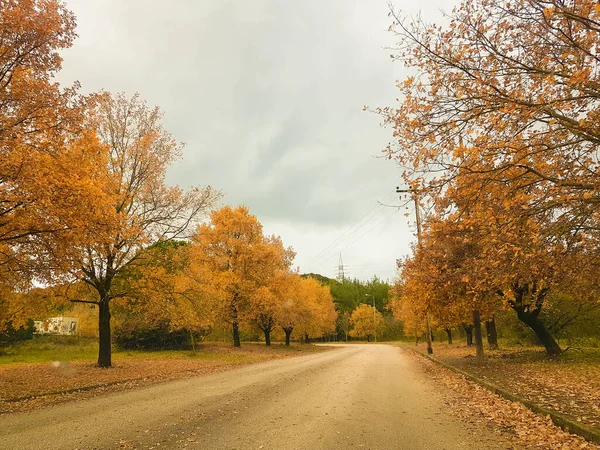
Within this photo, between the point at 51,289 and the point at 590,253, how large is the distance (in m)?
16.8

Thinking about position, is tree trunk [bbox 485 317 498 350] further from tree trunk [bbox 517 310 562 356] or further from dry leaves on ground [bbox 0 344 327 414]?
dry leaves on ground [bbox 0 344 327 414]

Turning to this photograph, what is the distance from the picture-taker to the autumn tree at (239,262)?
33.7 m

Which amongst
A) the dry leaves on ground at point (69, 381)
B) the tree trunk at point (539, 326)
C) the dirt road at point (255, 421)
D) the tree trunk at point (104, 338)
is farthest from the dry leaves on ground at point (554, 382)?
the tree trunk at point (104, 338)

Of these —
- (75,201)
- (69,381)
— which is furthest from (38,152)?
(69,381)

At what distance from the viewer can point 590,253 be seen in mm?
8602

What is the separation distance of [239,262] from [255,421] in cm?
2774

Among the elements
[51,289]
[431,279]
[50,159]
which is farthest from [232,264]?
[50,159]

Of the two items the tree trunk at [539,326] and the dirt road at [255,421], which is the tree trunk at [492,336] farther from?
the dirt road at [255,421]

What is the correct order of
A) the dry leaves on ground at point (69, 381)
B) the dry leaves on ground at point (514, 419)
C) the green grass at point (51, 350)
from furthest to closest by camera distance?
the green grass at point (51, 350) < the dry leaves on ground at point (69, 381) < the dry leaves on ground at point (514, 419)

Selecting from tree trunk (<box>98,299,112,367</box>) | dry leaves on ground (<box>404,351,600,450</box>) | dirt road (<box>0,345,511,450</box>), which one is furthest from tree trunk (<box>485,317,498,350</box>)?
tree trunk (<box>98,299,112,367</box>)

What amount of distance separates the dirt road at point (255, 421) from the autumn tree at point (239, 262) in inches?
849

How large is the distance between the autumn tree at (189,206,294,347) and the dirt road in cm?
2156

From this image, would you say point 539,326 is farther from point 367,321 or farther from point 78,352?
point 367,321

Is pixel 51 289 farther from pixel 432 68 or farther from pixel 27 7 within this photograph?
pixel 432 68
